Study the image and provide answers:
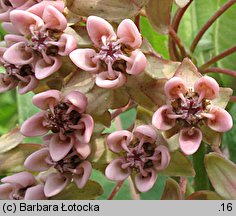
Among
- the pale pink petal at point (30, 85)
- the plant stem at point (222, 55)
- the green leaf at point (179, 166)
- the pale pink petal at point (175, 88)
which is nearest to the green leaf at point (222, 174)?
the green leaf at point (179, 166)

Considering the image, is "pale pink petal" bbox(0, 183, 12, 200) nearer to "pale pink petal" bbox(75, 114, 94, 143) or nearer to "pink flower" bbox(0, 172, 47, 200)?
"pink flower" bbox(0, 172, 47, 200)

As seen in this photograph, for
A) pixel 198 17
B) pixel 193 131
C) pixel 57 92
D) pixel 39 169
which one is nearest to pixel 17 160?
pixel 39 169

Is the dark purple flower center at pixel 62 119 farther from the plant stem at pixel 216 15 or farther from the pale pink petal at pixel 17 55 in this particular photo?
the plant stem at pixel 216 15

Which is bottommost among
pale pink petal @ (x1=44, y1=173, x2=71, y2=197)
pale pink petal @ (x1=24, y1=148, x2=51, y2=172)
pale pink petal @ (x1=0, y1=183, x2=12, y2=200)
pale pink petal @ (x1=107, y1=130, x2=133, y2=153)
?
pale pink petal @ (x1=0, y1=183, x2=12, y2=200)

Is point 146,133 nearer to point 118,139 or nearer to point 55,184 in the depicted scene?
point 118,139

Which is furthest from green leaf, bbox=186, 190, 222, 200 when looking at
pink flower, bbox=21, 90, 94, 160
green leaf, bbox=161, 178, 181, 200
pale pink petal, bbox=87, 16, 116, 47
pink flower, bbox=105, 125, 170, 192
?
pale pink petal, bbox=87, 16, 116, 47

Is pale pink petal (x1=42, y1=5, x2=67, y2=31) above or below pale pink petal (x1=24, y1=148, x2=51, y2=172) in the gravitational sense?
above
